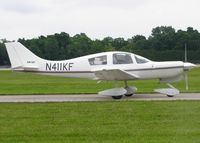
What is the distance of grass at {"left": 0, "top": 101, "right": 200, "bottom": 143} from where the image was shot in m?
9.81

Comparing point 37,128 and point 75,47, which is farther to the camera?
point 75,47

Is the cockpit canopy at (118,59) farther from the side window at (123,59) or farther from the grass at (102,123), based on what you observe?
the grass at (102,123)

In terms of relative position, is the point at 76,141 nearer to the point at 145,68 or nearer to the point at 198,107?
the point at 198,107

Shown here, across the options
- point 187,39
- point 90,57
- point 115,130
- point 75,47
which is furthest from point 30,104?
point 187,39

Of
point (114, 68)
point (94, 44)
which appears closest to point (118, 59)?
point (114, 68)

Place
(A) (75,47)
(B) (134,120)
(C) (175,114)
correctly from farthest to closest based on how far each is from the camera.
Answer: (A) (75,47) < (C) (175,114) < (B) (134,120)

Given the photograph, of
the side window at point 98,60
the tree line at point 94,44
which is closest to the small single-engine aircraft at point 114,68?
the side window at point 98,60

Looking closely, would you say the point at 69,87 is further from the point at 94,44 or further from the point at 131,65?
the point at 94,44

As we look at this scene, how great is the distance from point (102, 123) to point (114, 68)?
327 inches

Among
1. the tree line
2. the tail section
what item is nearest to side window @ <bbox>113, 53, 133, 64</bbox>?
the tail section

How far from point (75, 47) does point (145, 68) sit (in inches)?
3733

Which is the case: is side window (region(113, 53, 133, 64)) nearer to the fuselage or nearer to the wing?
the fuselage

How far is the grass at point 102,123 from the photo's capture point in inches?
386

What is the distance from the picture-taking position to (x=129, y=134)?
10148mm
